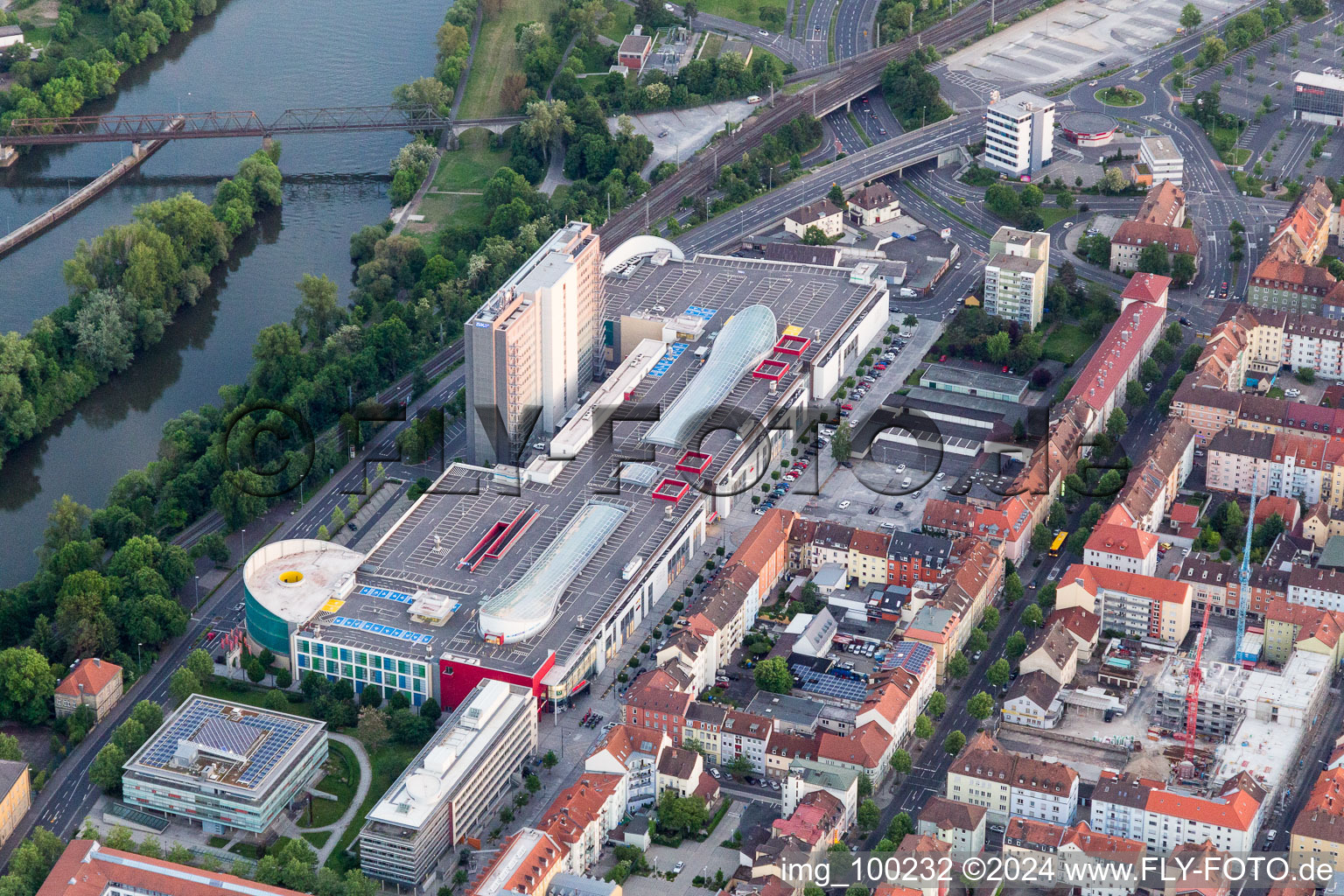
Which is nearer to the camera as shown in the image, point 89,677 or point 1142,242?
point 89,677

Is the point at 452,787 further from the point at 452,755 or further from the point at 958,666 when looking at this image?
the point at 958,666

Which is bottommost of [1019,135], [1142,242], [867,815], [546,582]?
[867,815]

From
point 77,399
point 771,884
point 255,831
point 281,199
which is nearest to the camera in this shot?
point 771,884

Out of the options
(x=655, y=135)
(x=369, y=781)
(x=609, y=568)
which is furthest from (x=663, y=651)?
(x=655, y=135)

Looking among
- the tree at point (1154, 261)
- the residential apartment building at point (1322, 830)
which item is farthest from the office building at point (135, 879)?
the tree at point (1154, 261)

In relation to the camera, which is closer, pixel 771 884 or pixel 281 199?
pixel 771 884

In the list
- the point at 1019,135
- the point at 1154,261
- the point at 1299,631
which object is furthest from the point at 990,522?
the point at 1019,135

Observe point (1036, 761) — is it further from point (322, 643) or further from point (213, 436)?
point (213, 436)

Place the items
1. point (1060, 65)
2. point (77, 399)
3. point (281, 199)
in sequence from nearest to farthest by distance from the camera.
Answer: point (77, 399) < point (281, 199) < point (1060, 65)
